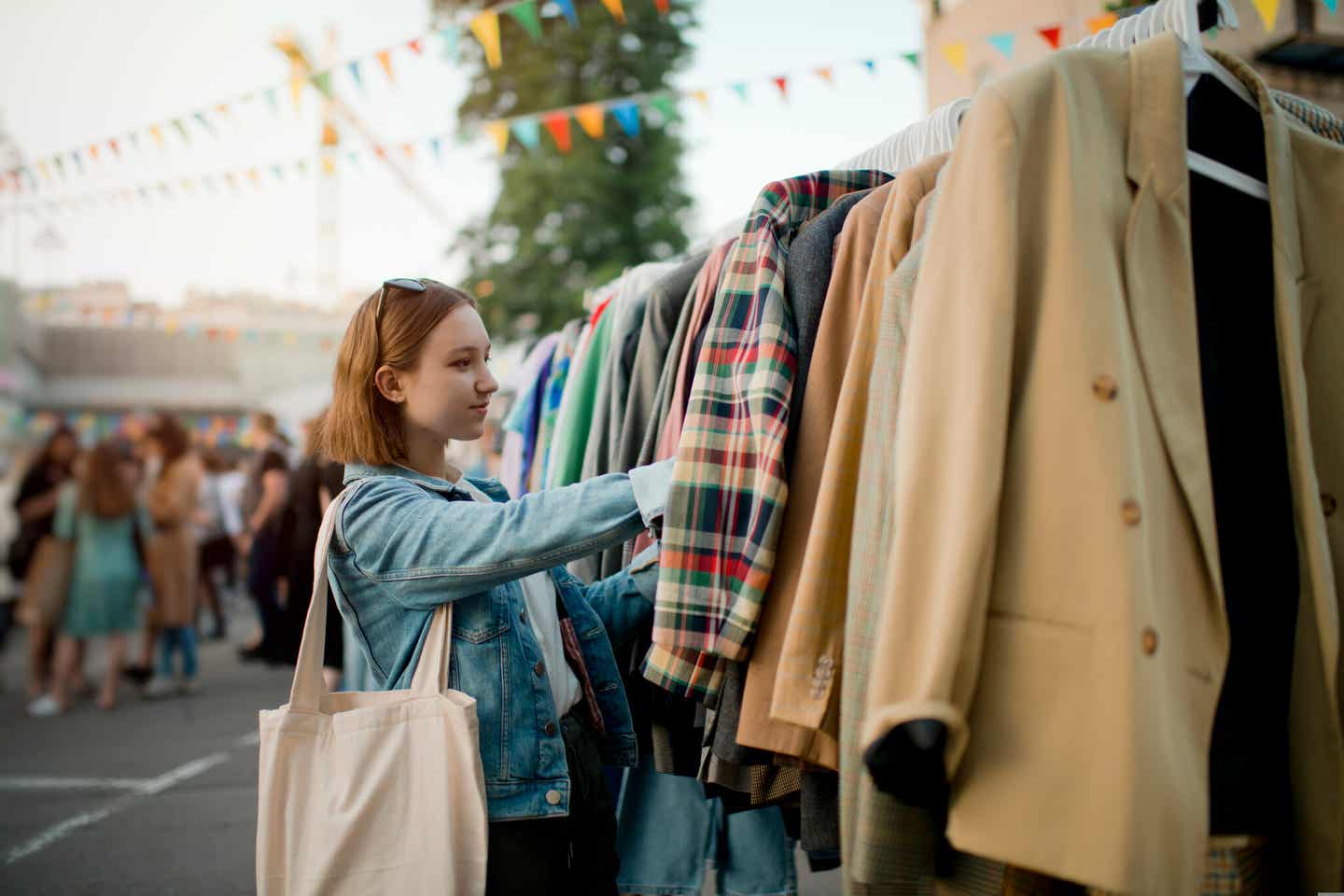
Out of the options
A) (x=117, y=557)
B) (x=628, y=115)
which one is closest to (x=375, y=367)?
(x=628, y=115)

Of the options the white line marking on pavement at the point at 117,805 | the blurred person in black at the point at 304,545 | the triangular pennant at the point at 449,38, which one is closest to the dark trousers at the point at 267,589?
the blurred person in black at the point at 304,545

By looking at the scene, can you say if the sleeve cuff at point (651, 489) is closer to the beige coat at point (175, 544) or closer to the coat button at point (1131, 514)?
the coat button at point (1131, 514)

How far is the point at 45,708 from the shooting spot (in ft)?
23.8

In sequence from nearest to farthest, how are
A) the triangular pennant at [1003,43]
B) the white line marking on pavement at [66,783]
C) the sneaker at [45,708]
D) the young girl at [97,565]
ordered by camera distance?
the triangular pennant at [1003,43] < the white line marking on pavement at [66,783] < the sneaker at [45,708] < the young girl at [97,565]

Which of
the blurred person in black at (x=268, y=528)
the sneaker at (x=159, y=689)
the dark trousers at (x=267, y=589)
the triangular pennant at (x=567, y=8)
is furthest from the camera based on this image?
the sneaker at (x=159, y=689)

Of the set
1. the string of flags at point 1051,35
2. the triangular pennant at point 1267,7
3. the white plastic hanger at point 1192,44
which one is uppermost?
the string of flags at point 1051,35

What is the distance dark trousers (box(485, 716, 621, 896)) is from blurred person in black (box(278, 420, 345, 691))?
391 centimetres

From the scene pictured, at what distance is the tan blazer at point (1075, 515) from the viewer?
3.99 feet

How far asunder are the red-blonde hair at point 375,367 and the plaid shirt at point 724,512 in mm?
588

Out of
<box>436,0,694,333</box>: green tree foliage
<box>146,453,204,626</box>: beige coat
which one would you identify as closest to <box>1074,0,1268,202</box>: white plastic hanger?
<box>146,453,204,626</box>: beige coat

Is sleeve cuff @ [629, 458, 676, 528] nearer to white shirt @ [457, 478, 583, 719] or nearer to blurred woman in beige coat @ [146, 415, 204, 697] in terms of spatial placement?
white shirt @ [457, 478, 583, 719]

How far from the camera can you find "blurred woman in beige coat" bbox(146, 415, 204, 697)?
7.84 m

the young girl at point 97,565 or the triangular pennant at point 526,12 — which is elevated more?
the triangular pennant at point 526,12

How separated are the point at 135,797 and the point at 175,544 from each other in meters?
3.30
